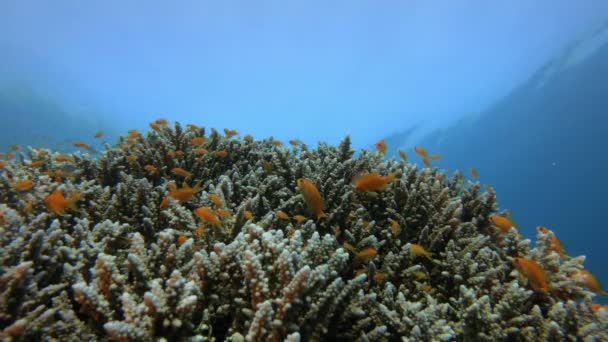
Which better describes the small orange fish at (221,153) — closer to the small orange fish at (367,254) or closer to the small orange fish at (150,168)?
the small orange fish at (150,168)

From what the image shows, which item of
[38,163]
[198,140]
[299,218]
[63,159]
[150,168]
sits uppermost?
[198,140]

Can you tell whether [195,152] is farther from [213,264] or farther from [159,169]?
[213,264]

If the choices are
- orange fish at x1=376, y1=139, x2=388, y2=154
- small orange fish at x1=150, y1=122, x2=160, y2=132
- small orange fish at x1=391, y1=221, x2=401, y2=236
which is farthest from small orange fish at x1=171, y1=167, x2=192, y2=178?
orange fish at x1=376, y1=139, x2=388, y2=154

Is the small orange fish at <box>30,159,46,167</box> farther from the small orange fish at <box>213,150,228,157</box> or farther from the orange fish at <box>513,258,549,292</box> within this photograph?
the orange fish at <box>513,258,549,292</box>

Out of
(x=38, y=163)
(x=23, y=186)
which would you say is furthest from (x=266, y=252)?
(x=38, y=163)

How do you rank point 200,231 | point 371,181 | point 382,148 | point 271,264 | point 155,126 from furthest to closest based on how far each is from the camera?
point 382,148
point 155,126
point 371,181
point 200,231
point 271,264

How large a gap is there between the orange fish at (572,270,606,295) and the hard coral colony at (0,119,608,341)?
0.02 metres

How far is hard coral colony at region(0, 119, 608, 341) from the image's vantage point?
1.53 meters

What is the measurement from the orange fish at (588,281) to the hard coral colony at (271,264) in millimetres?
19

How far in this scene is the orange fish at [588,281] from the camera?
2.68m

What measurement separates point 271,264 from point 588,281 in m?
3.11

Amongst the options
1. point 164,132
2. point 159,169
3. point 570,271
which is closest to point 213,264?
point 159,169

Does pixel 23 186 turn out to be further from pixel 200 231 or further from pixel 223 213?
pixel 223 213

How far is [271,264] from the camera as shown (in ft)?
6.05
